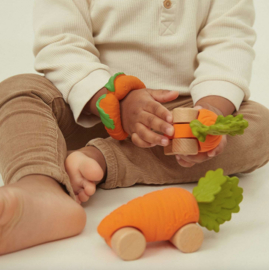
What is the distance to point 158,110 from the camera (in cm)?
71

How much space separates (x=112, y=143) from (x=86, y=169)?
0.17 m

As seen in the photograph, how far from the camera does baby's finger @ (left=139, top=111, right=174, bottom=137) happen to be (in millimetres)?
677

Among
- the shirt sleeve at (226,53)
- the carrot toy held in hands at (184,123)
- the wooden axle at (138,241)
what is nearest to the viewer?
the wooden axle at (138,241)

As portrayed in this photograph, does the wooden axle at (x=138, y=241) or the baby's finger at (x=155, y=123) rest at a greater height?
the baby's finger at (x=155, y=123)

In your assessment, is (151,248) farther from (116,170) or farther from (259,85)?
(259,85)

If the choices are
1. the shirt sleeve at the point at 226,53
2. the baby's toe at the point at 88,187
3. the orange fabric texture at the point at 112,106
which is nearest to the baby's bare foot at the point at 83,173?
the baby's toe at the point at 88,187

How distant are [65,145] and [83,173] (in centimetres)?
9

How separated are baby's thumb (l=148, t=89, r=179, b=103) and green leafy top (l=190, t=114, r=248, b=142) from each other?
9 centimetres

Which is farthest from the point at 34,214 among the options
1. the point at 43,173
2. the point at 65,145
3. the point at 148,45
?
the point at 148,45

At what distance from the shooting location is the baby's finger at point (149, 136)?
70 cm

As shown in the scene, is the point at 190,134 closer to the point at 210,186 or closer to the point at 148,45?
the point at 210,186

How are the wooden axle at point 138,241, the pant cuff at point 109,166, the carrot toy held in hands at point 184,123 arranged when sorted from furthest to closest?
the pant cuff at point 109,166, the carrot toy held in hands at point 184,123, the wooden axle at point 138,241

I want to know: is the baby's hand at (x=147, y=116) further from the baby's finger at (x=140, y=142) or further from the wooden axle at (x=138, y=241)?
the wooden axle at (x=138, y=241)

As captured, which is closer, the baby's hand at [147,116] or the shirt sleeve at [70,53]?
the baby's hand at [147,116]
